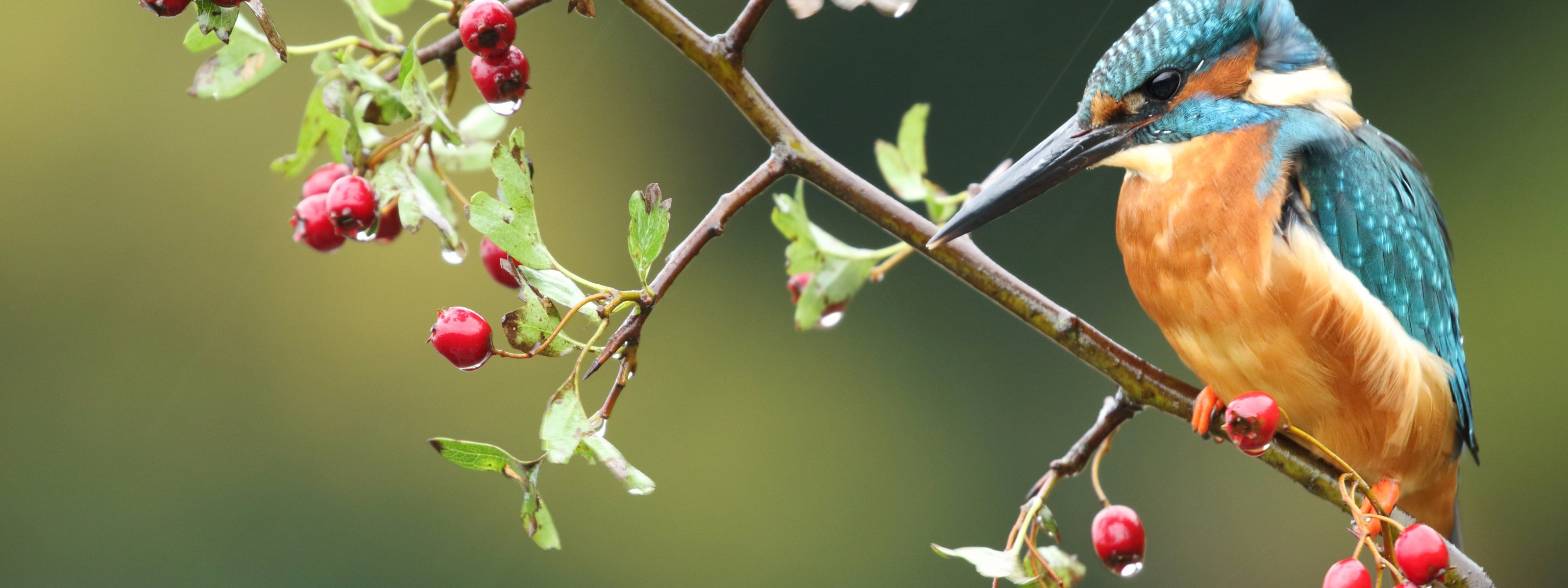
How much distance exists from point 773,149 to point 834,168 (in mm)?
38

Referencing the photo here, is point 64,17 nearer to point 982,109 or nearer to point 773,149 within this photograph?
point 982,109

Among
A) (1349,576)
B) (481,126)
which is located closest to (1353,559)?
(1349,576)

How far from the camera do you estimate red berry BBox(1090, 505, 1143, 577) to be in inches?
30.0

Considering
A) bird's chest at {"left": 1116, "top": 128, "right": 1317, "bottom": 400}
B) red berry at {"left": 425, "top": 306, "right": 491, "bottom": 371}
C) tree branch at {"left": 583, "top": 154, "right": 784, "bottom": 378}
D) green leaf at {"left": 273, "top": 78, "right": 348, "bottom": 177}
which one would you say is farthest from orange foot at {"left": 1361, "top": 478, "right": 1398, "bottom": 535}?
green leaf at {"left": 273, "top": 78, "right": 348, "bottom": 177}

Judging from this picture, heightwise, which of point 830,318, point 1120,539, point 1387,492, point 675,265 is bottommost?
point 1387,492

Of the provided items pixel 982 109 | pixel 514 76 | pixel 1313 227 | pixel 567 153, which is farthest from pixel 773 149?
pixel 567 153

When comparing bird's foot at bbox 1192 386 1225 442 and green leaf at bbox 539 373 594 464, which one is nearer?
green leaf at bbox 539 373 594 464

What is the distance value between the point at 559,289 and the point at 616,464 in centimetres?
8

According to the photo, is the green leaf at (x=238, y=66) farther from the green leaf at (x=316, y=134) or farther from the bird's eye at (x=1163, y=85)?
the bird's eye at (x=1163, y=85)

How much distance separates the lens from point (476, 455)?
51 cm

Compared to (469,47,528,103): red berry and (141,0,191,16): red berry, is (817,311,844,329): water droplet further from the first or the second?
(141,0,191,16): red berry

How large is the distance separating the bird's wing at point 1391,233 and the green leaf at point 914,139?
260mm

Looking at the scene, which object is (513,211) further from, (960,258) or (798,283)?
(798,283)

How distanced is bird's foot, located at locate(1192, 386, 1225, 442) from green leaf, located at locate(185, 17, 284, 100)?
61cm
